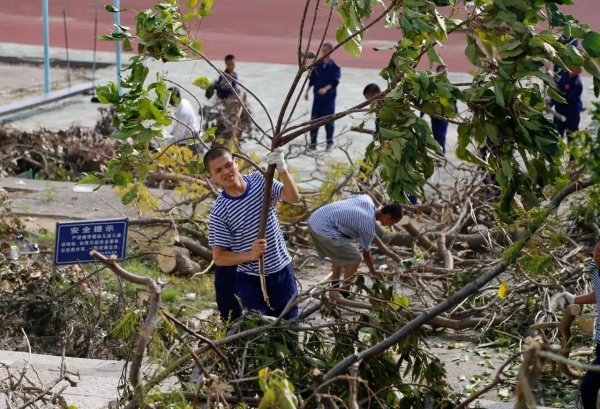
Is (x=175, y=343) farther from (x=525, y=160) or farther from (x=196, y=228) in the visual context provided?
(x=196, y=228)

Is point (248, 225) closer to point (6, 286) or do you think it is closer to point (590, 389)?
point (590, 389)

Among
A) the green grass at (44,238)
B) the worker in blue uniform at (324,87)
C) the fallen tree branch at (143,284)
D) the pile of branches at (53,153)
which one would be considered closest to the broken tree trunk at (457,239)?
the green grass at (44,238)

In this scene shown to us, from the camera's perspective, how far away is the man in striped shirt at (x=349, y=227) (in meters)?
7.60

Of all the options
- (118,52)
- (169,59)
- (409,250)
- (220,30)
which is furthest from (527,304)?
(220,30)

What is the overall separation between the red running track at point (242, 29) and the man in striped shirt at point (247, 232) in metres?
12.9

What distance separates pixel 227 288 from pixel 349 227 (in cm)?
147

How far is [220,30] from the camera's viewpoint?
22234mm

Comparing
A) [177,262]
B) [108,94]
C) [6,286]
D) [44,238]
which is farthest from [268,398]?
[44,238]

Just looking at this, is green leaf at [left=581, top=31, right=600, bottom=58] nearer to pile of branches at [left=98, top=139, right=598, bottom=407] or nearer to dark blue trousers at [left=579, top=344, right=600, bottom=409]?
pile of branches at [left=98, top=139, right=598, bottom=407]

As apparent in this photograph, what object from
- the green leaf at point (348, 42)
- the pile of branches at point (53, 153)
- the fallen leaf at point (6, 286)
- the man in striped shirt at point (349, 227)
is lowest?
the pile of branches at point (53, 153)

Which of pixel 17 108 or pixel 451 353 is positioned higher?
pixel 451 353

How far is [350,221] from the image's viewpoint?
25.0 ft

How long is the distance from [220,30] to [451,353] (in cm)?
1608

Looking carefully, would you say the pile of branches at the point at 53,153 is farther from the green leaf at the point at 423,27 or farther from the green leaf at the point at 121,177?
the green leaf at the point at 423,27
